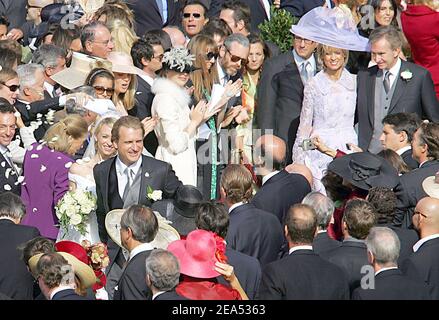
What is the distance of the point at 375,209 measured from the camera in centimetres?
1040

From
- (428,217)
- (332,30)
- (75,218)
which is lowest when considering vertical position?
(75,218)

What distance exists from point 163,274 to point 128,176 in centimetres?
251

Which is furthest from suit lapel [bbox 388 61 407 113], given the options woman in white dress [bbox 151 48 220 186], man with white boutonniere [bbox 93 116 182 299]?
man with white boutonniere [bbox 93 116 182 299]

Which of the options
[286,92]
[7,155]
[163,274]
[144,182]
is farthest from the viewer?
[286,92]

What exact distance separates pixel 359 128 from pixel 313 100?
630 millimetres

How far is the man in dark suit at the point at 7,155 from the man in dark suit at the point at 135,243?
2.28 m

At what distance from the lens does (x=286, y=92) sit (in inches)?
536

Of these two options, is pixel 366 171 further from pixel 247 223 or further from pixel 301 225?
pixel 301 225

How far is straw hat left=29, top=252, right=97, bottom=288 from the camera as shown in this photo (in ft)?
31.8

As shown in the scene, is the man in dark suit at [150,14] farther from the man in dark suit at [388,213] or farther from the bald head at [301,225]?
the bald head at [301,225]

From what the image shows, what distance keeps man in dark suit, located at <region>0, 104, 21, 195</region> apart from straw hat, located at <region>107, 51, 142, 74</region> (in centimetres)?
135

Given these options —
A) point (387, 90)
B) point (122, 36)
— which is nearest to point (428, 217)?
point (387, 90)

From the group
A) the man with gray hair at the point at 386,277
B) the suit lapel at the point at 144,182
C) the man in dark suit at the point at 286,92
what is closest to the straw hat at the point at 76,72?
the man in dark suit at the point at 286,92
